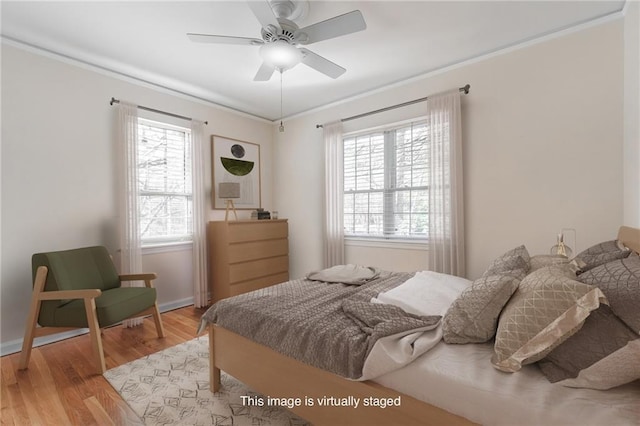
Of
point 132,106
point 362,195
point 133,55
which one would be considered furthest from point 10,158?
point 362,195

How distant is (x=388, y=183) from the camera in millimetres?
3668

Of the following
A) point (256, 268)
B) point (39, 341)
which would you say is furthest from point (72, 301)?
point (256, 268)

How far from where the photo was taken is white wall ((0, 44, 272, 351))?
2.57 metres

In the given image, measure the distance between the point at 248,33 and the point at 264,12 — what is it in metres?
0.77

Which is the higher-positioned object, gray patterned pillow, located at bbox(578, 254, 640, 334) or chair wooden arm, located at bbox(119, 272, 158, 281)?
gray patterned pillow, located at bbox(578, 254, 640, 334)

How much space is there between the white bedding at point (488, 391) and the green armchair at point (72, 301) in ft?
7.16

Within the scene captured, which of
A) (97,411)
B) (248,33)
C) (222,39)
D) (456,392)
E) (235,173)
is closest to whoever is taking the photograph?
(456,392)

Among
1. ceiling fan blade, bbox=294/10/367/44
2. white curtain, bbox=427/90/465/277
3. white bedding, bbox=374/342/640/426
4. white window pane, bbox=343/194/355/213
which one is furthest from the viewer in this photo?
white window pane, bbox=343/194/355/213

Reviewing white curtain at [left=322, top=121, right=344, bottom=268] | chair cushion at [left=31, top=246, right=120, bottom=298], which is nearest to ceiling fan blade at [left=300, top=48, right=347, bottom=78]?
white curtain at [left=322, top=121, right=344, bottom=268]

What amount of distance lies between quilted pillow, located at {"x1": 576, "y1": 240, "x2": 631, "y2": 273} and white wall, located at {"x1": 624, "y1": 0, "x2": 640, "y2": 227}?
1.40 feet

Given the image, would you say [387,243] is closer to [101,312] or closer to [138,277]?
[138,277]

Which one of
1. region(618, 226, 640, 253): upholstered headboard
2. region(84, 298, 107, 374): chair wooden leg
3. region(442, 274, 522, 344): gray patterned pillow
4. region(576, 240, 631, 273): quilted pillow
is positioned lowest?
region(84, 298, 107, 374): chair wooden leg

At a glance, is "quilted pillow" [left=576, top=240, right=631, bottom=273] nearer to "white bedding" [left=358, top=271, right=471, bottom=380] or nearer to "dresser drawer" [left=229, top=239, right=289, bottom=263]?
"white bedding" [left=358, top=271, right=471, bottom=380]

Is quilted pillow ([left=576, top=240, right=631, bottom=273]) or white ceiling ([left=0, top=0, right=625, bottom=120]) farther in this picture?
white ceiling ([left=0, top=0, right=625, bottom=120])
